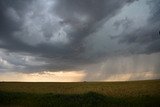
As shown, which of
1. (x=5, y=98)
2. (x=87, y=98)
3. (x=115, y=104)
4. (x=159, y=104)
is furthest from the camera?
(x=5, y=98)

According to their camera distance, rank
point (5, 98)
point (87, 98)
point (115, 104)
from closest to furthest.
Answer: point (115, 104) → point (87, 98) → point (5, 98)

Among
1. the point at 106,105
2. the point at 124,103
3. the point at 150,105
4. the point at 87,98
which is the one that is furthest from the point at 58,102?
the point at 150,105

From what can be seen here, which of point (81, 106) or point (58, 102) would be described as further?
point (58, 102)

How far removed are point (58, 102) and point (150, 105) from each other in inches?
391

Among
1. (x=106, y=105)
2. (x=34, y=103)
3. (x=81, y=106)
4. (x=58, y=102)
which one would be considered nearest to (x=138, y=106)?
(x=106, y=105)

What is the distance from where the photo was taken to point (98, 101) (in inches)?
1150

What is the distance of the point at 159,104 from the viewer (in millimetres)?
26109

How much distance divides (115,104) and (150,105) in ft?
12.1

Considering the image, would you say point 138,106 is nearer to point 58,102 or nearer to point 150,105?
point 150,105

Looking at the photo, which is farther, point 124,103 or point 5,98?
point 5,98

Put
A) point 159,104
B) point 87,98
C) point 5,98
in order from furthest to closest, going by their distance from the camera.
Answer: point 5,98 < point 87,98 < point 159,104

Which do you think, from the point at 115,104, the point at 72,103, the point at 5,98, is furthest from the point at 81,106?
the point at 5,98

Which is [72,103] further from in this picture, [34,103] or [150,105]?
[150,105]

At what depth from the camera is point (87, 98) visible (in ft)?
101
